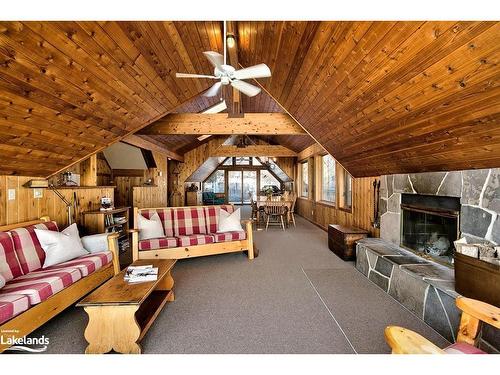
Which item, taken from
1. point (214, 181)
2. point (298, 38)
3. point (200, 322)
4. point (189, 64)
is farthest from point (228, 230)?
point (214, 181)

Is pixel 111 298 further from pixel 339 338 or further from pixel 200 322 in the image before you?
pixel 339 338

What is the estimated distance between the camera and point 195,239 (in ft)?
12.2

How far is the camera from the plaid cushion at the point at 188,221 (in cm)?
402

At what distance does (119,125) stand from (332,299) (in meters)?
3.38

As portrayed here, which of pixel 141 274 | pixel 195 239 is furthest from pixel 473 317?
pixel 195 239

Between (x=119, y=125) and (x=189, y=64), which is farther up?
(x=189, y=64)

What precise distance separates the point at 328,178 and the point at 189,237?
178 inches

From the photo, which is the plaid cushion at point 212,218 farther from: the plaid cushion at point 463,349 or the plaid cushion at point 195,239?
the plaid cushion at point 463,349

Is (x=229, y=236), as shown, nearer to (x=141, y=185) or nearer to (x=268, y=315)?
(x=268, y=315)

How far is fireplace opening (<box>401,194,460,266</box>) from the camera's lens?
2.55 meters

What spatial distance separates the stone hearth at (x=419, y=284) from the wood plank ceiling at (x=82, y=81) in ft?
10.7

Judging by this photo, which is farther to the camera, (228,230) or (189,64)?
(228,230)

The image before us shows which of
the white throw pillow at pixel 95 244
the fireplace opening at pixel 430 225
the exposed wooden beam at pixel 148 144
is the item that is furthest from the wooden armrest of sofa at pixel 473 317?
the exposed wooden beam at pixel 148 144
